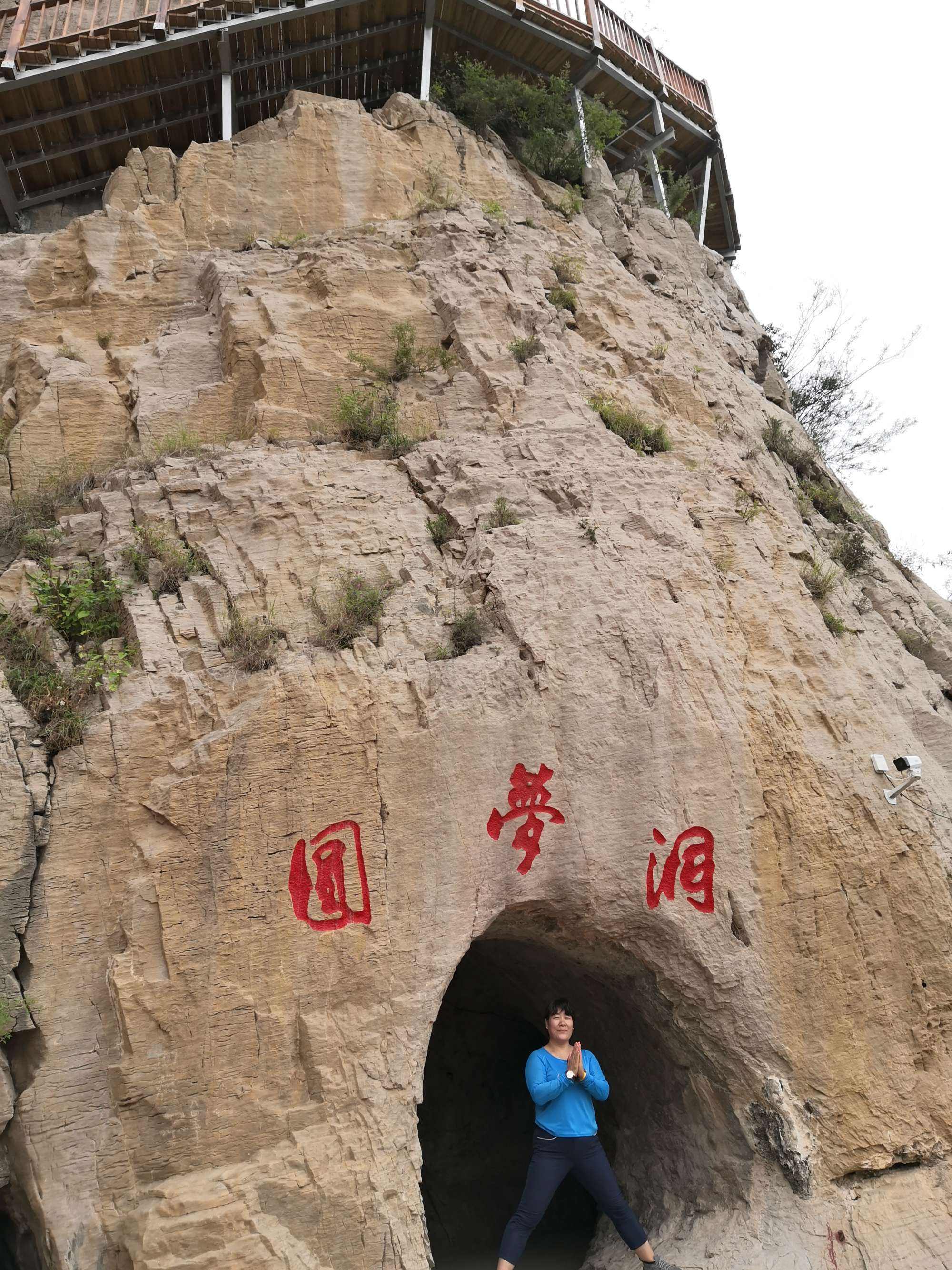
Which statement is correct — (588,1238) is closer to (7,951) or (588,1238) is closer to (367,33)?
(7,951)

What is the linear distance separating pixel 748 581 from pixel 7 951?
5.72 meters

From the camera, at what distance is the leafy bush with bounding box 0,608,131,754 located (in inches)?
229

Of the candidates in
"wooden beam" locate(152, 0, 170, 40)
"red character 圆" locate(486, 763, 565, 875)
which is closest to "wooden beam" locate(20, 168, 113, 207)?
"wooden beam" locate(152, 0, 170, 40)

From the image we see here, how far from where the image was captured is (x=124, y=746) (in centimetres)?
582

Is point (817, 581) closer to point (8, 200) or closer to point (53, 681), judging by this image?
point (53, 681)

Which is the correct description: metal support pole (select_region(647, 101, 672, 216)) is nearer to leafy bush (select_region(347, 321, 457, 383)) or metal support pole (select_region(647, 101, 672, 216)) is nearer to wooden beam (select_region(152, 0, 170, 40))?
leafy bush (select_region(347, 321, 457, 383))

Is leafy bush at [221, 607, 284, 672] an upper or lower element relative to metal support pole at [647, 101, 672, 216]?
lower

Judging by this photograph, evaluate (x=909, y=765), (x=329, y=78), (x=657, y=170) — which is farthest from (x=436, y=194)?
(x=909, y=765)

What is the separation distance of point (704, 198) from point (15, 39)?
8702 mm

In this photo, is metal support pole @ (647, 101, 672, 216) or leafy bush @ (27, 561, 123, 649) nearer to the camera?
leafy bush @ (27, 561, 123, 649)

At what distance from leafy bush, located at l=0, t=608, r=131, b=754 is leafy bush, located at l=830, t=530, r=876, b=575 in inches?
259

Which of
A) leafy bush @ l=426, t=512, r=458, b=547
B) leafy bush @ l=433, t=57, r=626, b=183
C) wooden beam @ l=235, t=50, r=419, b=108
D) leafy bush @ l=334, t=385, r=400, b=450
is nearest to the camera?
leafy bush @ l=426, t=512, r=458, b=547

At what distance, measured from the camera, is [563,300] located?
30.6ft


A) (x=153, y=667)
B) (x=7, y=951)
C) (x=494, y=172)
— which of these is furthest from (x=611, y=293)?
(x=7, y=951)
